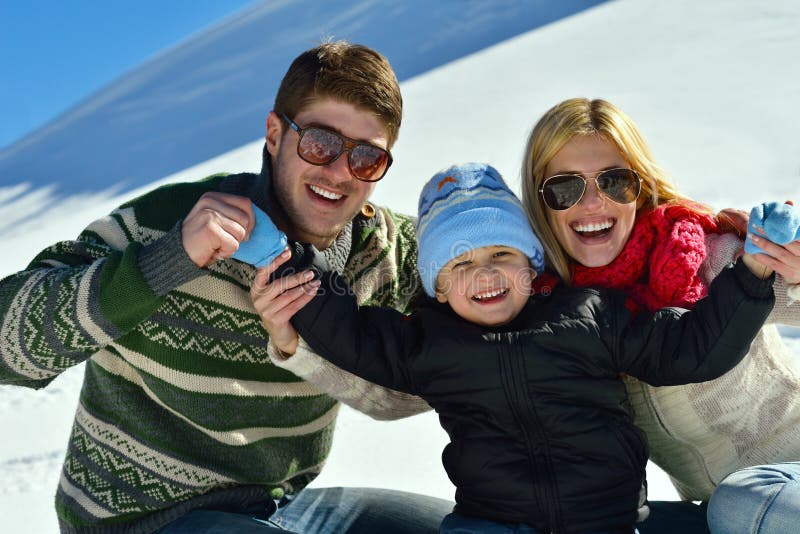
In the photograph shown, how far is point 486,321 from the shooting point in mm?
2105

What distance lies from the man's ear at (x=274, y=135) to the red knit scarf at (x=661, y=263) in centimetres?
94

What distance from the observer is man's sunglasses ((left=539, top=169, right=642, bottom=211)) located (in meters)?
2.25

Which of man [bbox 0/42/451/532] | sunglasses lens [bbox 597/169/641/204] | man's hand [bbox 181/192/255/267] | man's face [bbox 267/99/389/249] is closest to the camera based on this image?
man's hand [bbox 181/192/255/267]

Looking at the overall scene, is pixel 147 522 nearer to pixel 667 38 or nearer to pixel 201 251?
pixel 201 251

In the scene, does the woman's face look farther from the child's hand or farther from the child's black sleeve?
the child's hand

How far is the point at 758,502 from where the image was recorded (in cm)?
183

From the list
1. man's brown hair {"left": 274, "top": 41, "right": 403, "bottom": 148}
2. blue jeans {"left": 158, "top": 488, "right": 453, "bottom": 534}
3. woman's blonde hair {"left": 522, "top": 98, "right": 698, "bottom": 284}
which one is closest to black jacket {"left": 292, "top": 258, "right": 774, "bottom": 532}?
woman's blonde hair {"left": 522, "top": 98, "right": 698, "bottom": 284}

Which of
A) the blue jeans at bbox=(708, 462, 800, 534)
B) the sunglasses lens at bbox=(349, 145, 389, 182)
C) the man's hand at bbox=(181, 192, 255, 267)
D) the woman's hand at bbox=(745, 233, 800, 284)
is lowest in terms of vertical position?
the blue jeans at bbox=(708, 462, 800, 534)

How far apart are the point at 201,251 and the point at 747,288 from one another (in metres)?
1.26

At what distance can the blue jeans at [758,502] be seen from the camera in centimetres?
179

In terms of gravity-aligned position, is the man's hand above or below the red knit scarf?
below

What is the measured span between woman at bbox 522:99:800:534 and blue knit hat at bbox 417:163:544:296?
5.9 inches

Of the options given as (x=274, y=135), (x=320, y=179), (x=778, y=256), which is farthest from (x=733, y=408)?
Result: (x=274, y=135)

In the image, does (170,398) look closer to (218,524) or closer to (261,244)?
(218,524)
